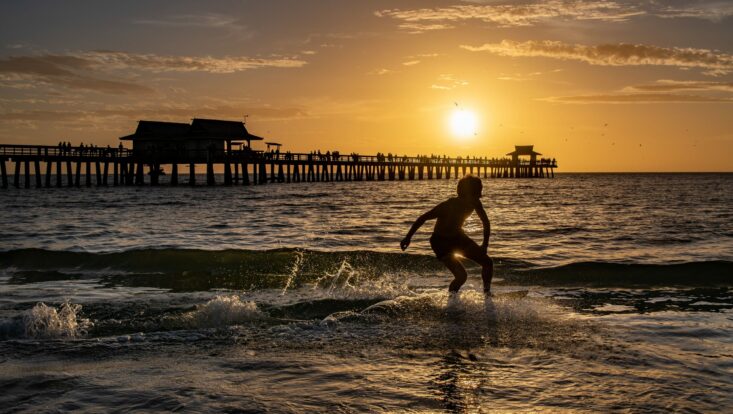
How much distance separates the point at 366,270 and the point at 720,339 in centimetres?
723

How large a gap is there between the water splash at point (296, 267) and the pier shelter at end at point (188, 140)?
4418 cm

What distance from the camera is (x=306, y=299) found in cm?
870

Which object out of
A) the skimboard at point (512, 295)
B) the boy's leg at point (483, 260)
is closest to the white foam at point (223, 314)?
the boy's leg at point (483, 260)

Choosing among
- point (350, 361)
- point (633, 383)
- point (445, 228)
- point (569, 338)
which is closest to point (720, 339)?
point (569, 338)

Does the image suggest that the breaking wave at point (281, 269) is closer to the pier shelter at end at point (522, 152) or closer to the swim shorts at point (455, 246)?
the swim shorts at point (455, 246)

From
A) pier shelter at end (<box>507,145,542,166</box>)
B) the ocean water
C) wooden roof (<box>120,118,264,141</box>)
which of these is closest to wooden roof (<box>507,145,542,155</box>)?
pier shelter at end (<box>507,145,542,166</box>)

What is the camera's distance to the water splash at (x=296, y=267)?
1010 centimetres

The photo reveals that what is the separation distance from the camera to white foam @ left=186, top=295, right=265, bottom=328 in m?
6.94

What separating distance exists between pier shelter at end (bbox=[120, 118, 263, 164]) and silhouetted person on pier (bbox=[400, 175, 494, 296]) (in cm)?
5099

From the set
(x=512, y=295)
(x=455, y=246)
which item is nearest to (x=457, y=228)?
(x=455, y=246)

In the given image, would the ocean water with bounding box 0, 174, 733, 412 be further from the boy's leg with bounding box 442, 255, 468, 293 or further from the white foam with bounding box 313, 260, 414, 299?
the boy's leg with bounding box 442, 255, 468, 293

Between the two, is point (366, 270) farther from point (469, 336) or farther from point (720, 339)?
point (720, 339)

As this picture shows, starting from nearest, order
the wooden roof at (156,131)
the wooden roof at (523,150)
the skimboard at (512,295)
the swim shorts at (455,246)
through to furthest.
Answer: the swim shorts at (455,246) → the skimboard at (512,295) → the wooden roof at (156,131) → the wooden roof at (523,150)

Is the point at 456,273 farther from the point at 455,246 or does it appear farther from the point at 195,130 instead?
the point at 195,130
